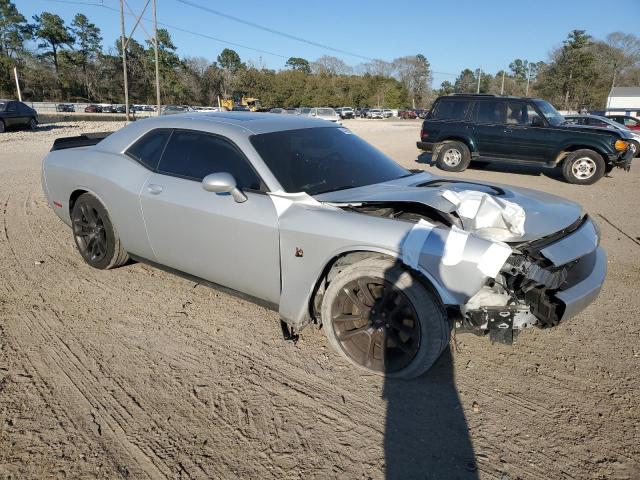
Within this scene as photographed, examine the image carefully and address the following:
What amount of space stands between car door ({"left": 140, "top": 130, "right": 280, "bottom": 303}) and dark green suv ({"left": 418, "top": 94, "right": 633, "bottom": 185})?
9.55m

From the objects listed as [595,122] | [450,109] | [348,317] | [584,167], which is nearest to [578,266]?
[348,317]

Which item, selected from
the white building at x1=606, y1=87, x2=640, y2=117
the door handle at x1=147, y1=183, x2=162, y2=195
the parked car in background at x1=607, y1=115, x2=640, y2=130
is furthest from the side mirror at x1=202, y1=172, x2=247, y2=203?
the white building at x1=606, y1=87, x2=640, y2=117

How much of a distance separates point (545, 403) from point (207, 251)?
2.43 metres

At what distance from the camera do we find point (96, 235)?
4.45 metres

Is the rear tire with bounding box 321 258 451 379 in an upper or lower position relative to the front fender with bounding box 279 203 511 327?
lower

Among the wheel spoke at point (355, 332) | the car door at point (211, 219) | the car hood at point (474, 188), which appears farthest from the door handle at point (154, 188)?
the wheel spoke at point (355, 332)

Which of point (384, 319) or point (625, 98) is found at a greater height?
point (625, 98)

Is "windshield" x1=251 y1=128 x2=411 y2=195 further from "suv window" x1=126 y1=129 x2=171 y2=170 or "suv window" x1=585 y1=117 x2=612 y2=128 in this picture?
"suv window" x1=585 y1=117 x2=612 y2=128

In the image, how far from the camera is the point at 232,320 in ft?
12.1

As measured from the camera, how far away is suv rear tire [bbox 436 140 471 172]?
1212 centimetres

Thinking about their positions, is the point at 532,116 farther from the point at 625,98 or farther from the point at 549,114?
the point at 625,98

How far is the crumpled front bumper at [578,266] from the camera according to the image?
9.15 feet

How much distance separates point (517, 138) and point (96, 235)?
9.90 m

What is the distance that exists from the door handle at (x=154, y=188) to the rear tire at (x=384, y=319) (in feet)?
5.41
